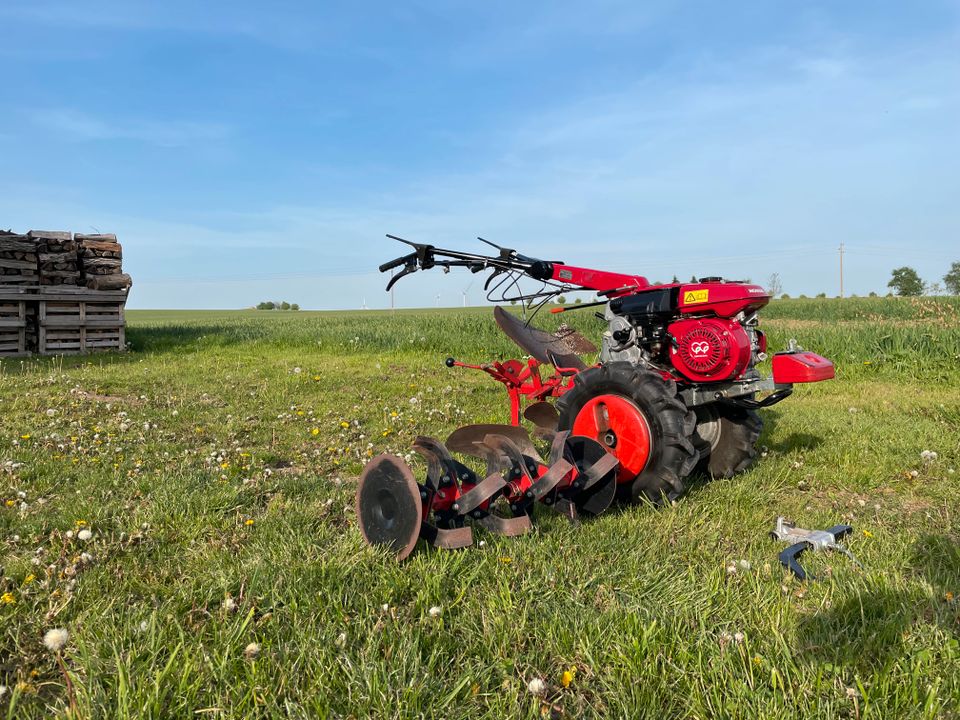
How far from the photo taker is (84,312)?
1561 centimetres

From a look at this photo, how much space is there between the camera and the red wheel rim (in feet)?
14.8

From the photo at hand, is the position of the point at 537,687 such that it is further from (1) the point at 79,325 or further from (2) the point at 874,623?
(1) the point at 79,325

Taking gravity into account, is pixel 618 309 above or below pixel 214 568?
above

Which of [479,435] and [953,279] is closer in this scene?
[479,435]

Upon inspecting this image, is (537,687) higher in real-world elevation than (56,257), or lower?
lower

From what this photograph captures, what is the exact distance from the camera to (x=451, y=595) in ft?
10.4

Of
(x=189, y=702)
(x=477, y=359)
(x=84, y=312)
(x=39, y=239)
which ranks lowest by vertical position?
(x=189, y=702)

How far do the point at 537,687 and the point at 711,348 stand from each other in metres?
2.98

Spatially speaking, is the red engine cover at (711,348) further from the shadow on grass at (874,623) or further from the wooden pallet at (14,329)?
the wooden pallet at (14,329)

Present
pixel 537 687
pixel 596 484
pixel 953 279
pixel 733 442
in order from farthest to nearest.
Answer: pixel 953 279
pixel 733 442
pixel 596 484
pixel 537 687

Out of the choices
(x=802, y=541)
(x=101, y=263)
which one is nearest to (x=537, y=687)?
(x=802, y=541)

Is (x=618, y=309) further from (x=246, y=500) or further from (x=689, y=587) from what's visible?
(x=246, y=500)

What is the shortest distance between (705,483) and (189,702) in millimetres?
4076

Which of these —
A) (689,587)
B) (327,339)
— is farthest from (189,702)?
(327,339)
